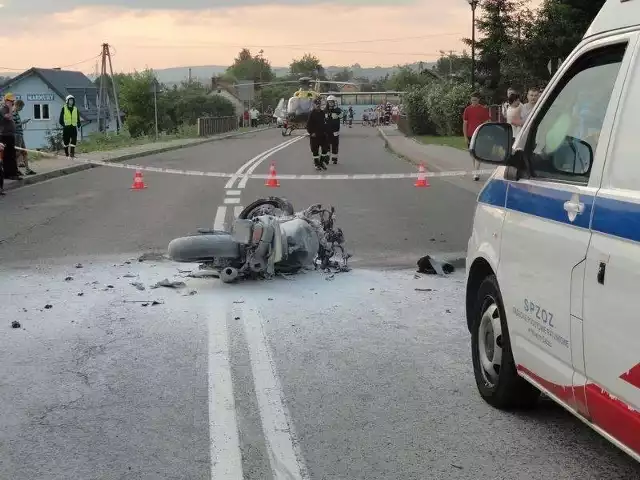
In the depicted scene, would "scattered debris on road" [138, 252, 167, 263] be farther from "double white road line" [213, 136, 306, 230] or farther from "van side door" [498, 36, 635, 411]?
"van side door" [498, 36, 635, 411]

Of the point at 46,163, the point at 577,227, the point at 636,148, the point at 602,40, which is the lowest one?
the point at 46,163

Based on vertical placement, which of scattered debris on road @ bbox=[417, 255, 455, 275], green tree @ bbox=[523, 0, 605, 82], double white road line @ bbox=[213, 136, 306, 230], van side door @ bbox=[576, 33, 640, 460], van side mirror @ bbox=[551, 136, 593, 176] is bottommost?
double white road line @ bbox=[213, 136, 306, 230]

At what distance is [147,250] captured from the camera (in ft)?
33.6

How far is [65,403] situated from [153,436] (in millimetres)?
790

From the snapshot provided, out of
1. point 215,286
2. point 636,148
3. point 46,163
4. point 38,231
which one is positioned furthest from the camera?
point 46,163

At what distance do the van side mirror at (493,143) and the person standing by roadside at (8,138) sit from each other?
15.1m

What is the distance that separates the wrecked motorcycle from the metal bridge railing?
151 ft

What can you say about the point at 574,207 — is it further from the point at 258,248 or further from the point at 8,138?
the point at 8,138

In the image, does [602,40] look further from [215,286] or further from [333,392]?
[215,286]

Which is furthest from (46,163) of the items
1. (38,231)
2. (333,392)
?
(333,392)

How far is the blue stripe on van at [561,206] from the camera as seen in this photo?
309 centimetres

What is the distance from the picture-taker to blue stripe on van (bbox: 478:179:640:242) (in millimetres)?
3086

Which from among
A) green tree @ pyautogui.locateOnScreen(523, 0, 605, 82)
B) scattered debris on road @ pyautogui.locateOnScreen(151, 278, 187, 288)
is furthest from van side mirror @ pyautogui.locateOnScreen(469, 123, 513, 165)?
green tree @ pyautogui.locateOnScreen(523, 0, 605, 82)

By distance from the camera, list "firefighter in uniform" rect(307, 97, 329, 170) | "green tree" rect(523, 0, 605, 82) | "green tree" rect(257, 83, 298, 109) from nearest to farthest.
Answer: "firefighter in uniform" rect(307, 97, 329, 170), "green tree" rect(523, 0, 605, 82), "green tree" rect(257, 83, 298, 109)
